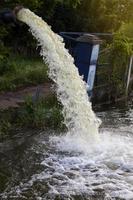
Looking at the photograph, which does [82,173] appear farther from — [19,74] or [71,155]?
[19,74]

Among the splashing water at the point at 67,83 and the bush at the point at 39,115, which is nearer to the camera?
the splashing water at the point at 67,83

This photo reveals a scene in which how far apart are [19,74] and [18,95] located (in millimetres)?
1391

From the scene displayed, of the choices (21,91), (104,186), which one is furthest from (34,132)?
(104,186)

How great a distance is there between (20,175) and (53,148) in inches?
62.7

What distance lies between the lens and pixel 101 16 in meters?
21.0

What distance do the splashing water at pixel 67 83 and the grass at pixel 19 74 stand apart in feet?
6.24

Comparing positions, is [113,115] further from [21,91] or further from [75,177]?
[75,177]

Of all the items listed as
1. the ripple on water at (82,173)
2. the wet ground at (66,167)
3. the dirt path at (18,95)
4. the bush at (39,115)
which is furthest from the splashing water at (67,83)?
the dirt path at (18,95)

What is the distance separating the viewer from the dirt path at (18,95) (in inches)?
476

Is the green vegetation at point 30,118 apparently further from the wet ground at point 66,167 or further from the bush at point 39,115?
the wet ground at point 66,167

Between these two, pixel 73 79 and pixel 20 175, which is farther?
pixel 73 79

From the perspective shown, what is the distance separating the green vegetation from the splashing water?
31 cm

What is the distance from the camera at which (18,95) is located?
1306 centimetres

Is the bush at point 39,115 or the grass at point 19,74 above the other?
the grass at point 19,74
